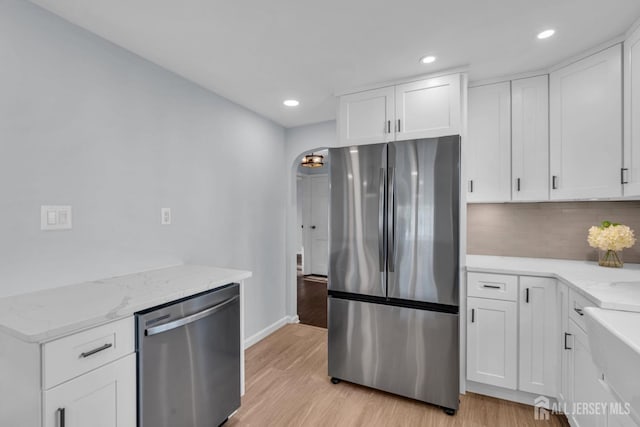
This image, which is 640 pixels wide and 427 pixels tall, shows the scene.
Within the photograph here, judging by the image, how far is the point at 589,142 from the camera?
6.48 feet

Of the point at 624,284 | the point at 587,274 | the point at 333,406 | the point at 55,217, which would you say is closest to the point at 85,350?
the point at 55,217

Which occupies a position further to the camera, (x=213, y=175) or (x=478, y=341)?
(x=213, y=175)

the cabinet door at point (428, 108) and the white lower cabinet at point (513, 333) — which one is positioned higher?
the cabinet door at point (428, 108)

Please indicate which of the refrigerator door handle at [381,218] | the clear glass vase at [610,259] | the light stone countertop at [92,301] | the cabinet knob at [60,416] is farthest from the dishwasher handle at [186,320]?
the clear glass vase at [610,259]

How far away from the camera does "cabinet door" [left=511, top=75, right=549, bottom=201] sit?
7.16 feet

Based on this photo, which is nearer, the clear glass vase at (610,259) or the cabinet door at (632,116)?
the cabinet door at (632,116)

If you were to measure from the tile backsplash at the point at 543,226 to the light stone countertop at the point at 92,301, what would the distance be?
2.10m

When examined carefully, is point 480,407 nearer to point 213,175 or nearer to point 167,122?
point 213,175

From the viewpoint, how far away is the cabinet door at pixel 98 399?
1074 mm

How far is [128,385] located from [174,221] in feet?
3.90

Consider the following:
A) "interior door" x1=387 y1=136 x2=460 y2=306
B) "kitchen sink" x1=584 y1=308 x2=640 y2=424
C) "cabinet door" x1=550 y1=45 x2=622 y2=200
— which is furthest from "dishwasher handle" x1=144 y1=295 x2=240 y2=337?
"cabinet door" x1=550 y1=45 x2=622 y2=200

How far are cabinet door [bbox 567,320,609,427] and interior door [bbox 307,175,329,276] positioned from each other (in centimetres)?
477

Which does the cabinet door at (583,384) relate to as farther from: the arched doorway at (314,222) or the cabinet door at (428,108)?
the arched doorway at (314,222)

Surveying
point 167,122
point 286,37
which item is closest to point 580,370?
point 286,37
